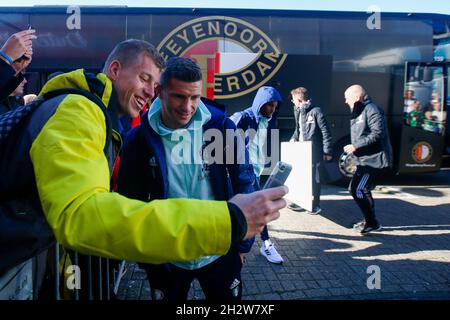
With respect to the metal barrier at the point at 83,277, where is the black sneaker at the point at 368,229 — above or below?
below

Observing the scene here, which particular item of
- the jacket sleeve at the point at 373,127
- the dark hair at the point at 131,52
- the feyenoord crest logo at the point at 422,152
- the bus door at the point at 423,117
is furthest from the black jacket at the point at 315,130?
the dark hair at the point at 131,52

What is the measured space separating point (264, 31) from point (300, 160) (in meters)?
6.29

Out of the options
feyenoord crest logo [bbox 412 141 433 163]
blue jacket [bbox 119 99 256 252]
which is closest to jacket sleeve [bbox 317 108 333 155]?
feyenoord crest logo [bbox 412 141 433 163]

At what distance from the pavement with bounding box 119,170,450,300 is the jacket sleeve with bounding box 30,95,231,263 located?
2.43m

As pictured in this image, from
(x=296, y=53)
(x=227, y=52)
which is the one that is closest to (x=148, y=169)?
(x=227, y=52)

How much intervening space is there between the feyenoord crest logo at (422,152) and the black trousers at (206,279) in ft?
24.3

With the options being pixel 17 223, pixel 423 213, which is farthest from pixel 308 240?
pixel 17 223

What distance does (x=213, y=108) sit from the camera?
2.16 metres

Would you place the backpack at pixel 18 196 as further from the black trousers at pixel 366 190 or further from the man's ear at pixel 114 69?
the black trousers at pixel 366 190

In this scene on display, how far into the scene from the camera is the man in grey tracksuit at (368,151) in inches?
191

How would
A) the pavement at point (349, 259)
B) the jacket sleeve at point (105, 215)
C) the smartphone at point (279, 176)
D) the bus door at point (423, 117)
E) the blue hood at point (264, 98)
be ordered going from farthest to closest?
the bus door at point (423, 117) → the blue hood at point (264, 98) → the pavement at point (349, 259) → the smartphone at point (279, 176) → the jacket sleeve at point (105, 215)

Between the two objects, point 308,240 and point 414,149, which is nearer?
point 308,240

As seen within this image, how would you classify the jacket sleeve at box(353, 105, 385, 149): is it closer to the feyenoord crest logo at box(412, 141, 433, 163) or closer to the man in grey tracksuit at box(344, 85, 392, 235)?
the man in grey tracksuit at box(344, 85, 392, 235)

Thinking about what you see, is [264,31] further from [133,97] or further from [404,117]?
[133,97]
